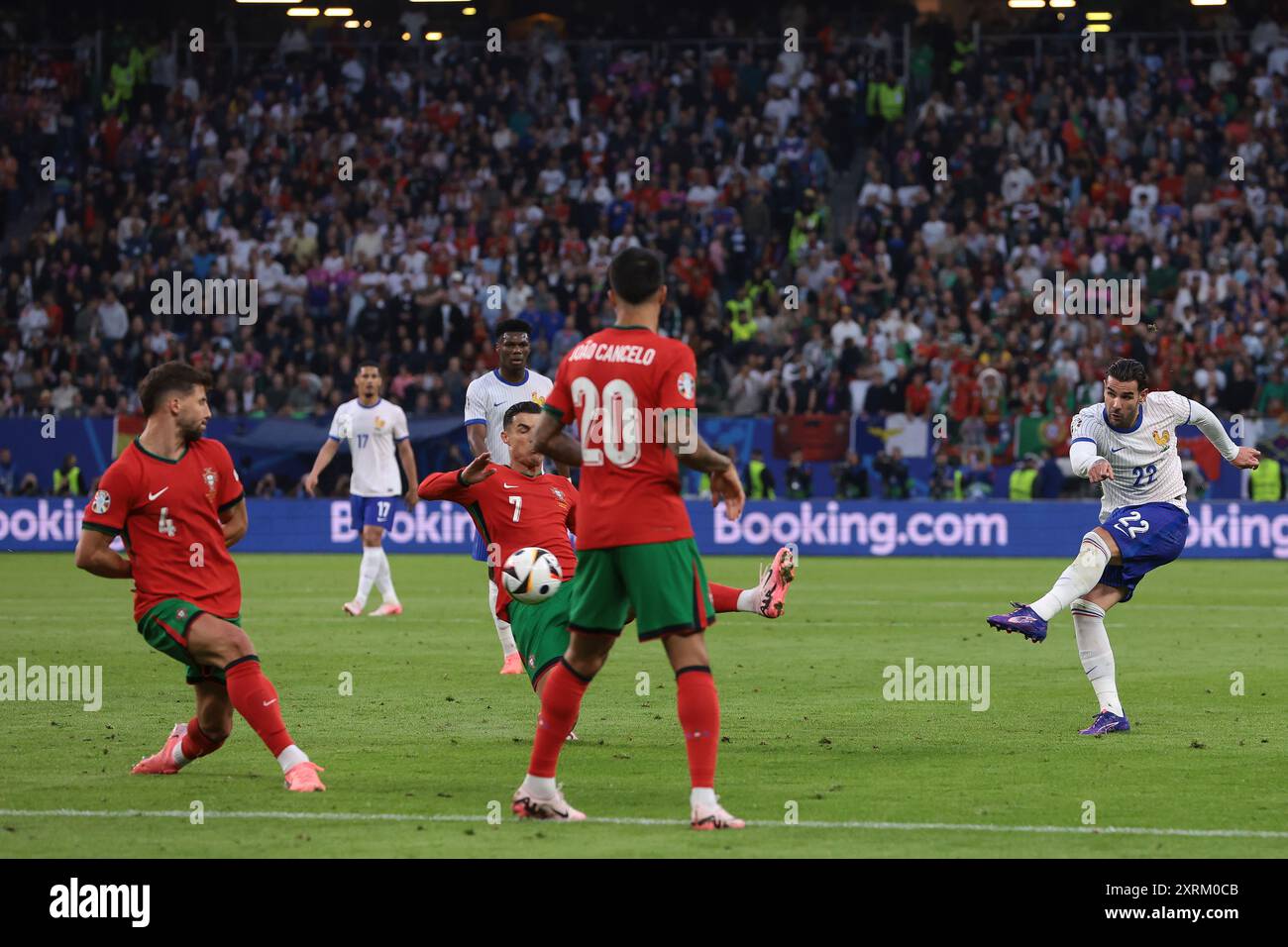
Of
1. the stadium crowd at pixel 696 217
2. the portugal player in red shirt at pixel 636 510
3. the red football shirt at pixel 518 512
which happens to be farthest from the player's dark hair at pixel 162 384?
the stadium crowd at pixel 696 217

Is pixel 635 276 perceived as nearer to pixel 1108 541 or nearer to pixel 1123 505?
pixel 1108 541

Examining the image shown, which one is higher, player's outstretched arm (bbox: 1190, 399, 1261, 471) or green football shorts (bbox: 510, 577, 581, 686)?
player's outstretched arm (bbox: 1190, 399, 1261, 471)

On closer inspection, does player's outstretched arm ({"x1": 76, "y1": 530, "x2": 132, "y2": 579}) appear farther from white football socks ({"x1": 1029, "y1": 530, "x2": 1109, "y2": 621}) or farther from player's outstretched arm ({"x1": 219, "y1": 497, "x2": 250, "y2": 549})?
white football socks ({"x1": 1029, "y1": 530, "x2": 1109, "y2": 621})

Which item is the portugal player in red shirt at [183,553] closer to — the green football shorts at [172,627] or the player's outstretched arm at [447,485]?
the green football shorts at [172,627]

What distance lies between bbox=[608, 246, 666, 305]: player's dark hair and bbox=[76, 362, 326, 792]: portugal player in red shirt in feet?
7.04

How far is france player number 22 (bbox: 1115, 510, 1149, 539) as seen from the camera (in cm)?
1073

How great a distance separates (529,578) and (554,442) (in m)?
1.73

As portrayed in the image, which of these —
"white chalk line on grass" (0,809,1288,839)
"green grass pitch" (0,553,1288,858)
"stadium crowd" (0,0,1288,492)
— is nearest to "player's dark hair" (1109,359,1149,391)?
"green grass pitch" (0,553,1288,858)

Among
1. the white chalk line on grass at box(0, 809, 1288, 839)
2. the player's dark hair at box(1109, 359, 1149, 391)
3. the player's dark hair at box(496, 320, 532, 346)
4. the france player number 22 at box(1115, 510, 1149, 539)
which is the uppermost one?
the player's dark hair at box(496, 320, 532, 346)

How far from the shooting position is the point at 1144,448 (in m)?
10.8

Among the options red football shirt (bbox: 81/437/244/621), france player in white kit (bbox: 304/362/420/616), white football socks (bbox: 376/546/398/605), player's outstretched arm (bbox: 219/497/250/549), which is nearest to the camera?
red football shirt (bbox: 81/437/244/621)

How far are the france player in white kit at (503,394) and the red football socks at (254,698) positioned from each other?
16.5ft

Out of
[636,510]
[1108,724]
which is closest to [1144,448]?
[1108,724]
